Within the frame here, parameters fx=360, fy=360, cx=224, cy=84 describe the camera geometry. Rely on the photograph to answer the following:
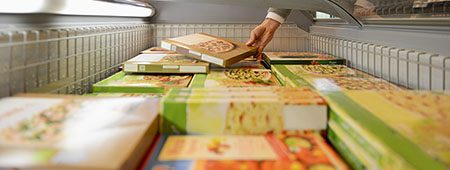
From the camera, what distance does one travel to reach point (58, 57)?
1.12 metres

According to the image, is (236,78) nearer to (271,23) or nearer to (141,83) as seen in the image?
(141,83)

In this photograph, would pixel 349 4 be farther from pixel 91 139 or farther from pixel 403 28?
pixel 91 139

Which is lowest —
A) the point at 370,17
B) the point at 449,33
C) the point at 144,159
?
the point at 144,159

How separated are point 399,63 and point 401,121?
0.70 meters

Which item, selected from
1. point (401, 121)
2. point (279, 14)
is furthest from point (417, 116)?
point (279, 14)

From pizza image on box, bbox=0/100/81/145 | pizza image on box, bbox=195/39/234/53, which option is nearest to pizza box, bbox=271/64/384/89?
pizza image on box, bbox=195/39/234/53

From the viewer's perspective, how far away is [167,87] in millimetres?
1329

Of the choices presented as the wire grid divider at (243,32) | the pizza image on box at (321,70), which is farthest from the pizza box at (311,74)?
the wire grid divider at (243,32)

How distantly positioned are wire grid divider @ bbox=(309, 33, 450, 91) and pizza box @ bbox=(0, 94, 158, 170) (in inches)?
31.3

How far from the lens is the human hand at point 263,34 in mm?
2091

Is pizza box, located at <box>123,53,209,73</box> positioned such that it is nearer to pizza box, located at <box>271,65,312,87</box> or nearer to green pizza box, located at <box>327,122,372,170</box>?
pizza box, located at <box>271,65,312,87</box>

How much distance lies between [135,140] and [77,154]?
0.31 ft

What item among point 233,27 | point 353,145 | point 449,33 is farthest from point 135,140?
point 233,27

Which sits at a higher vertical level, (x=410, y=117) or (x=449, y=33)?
(x=449, y=33)
